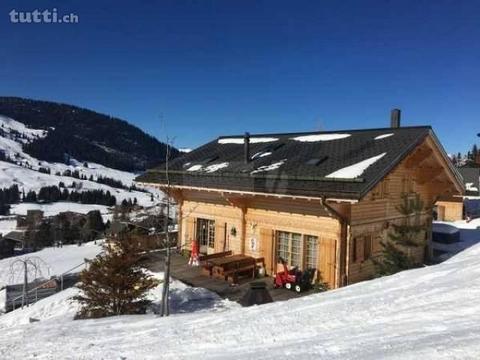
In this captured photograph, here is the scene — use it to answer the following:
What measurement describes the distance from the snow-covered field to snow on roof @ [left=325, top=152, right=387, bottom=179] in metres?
3.56

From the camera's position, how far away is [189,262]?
57.6 feet

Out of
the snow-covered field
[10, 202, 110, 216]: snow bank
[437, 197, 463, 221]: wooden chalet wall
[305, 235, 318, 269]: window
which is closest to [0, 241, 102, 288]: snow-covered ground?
[305, 235, 318, 269]: window

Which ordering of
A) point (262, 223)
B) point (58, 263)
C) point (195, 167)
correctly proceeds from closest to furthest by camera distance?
point (262, 223) → point (195, 167) → point (58, 263)

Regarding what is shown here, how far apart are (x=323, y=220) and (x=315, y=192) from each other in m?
1.24

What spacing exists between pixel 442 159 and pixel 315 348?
12995mm

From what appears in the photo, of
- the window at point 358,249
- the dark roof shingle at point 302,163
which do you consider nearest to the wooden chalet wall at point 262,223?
the window at point 358,249

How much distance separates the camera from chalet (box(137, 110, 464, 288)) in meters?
13.6

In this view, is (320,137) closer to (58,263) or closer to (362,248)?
(362,248)

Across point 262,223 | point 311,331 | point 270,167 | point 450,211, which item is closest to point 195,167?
point 270,167

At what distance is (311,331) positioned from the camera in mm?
7148

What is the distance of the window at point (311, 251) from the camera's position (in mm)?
14453

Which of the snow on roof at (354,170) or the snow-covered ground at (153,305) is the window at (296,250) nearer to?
the snow on roof at (354,170)

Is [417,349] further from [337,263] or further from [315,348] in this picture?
[337,263]

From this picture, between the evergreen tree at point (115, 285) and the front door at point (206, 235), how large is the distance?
669cm
